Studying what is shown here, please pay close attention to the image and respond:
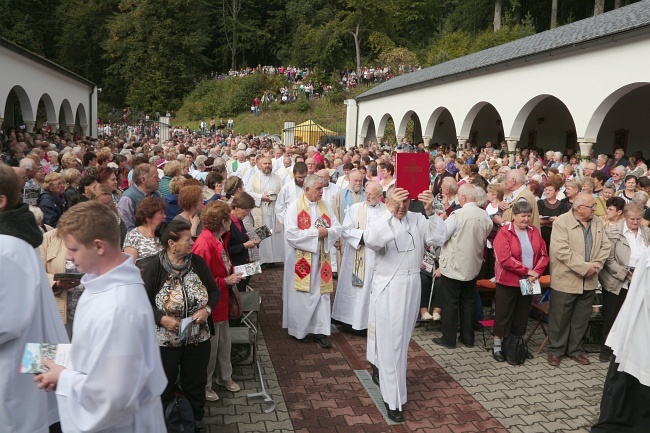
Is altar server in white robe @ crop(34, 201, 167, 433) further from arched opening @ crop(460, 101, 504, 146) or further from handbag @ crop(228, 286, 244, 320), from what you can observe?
arched opening @ crop(460, 101, 504, 146)

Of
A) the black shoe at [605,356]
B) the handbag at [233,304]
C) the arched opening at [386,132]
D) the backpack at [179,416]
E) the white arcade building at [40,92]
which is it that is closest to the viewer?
the backpack at [179,416]

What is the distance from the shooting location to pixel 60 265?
464cm

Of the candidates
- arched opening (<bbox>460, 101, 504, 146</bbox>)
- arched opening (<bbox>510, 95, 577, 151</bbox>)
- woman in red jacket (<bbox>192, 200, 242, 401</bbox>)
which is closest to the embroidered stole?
woman in red jacket (<bbox>192, 200, 242, 401</bbox>)

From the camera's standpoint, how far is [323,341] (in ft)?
23.2

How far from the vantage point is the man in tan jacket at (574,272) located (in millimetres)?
6594

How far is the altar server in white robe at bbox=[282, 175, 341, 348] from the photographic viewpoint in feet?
23.3

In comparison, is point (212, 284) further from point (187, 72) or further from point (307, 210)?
point (187, 72)

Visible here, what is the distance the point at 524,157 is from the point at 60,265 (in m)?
14.8

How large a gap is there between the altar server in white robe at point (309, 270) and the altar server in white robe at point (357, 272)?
0.34m

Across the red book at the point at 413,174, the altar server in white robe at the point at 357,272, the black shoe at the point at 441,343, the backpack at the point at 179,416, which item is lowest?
the black shoe at the point at 441,343

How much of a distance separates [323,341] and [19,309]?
4441mm

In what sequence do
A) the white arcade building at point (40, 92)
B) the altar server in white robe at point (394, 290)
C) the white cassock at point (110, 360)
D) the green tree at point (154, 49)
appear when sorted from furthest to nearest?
the green tree at point (154, 49), the white arcade building at point (40, 92), the altar server in white robe at point (394, 290), the white cassock at point (110, 360)

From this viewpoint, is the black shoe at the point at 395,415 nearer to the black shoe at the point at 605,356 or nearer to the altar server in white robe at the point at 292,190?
the black shoe at the point at 605,356

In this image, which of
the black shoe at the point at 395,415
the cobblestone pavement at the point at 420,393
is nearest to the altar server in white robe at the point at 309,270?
the cobblestone pavement at the point at 420,393
